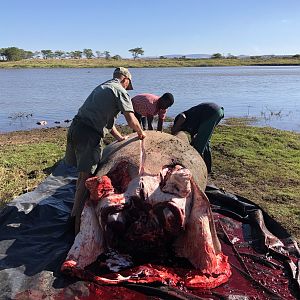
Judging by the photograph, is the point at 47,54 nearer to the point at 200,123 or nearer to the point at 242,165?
the point at 242,165

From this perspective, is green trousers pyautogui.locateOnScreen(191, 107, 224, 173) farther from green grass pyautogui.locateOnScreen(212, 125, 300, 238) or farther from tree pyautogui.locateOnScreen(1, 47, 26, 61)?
tree pyautogui.locateOnScreen(1, 47, 26, 61)

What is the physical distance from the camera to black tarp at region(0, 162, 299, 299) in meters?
4.36

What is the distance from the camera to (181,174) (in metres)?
4.69

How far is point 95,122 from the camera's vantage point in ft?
17.9

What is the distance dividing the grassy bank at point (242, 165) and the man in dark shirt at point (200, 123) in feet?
2.69

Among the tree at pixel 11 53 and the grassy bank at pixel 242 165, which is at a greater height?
the grassy bank at pixel 242 165

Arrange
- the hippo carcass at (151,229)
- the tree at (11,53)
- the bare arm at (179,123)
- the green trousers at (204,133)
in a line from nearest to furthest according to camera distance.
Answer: the hippo carcass at (151,229) < the bare arm at (179,123) < the green trousers at (204,133) < the tree at (11,53)

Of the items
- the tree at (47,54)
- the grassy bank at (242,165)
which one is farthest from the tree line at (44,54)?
the grassy bank at (242,165)

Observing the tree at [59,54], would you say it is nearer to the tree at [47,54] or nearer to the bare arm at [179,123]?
the tree at [47,54]

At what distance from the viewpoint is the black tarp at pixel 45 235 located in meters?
4.36

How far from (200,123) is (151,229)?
392 cm

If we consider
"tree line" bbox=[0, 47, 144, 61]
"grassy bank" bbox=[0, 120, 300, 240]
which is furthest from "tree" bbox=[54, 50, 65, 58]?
"grassy bank" bbox=[0, 120, 300, 240]

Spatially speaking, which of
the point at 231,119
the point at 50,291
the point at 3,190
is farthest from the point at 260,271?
the point at 231,119

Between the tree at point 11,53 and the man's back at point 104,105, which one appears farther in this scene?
the tree at point 11,53
